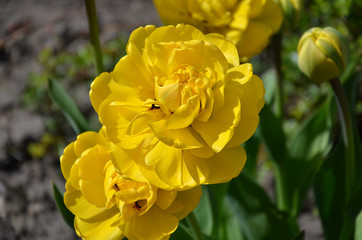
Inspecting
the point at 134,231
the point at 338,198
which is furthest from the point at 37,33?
the point at 134,231

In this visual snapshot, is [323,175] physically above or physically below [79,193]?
below

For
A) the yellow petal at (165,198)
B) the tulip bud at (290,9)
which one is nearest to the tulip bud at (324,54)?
the tulip bud at (290,9)

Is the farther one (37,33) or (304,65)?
(37,33)

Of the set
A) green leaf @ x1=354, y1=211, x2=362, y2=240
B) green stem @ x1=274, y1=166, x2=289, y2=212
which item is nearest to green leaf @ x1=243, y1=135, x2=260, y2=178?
green stem @ x1=274, y1=166, x2=289, y2=212

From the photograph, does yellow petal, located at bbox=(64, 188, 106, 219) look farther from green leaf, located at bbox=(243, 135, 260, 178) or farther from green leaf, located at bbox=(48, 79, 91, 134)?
green leaf, located at bbox=(243, 135, 260, 178)

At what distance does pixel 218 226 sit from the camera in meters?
1.25

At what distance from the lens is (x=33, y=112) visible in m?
2.18

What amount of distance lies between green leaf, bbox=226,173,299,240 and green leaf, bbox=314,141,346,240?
3.8 inches

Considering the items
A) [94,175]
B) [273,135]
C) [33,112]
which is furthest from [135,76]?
[33,112]

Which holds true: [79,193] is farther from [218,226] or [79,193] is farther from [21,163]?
[21,163]

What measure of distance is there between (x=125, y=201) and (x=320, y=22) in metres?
1.57

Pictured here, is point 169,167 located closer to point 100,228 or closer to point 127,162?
point 127,162

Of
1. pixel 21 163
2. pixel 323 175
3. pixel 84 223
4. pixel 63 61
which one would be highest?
pixel 84 223

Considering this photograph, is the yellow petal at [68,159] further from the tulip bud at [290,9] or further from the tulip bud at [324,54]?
the tulip bud at [290,9]
